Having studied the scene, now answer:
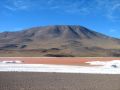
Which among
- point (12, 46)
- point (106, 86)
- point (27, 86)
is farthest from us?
point (12, 46)

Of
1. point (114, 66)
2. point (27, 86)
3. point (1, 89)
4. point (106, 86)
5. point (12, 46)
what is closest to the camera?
point (1, 89)

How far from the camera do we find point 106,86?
54.0 feet

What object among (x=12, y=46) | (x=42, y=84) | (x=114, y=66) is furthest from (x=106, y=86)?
(x=12, y=46)

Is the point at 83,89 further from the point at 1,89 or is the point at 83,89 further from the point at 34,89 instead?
the point at 1,89

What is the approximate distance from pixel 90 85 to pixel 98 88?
3.53 ft

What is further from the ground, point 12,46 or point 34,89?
point 12,46

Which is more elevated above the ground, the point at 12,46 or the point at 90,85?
the point at 12,46

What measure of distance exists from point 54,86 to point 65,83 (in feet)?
4.61

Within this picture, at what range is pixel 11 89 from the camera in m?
14.4

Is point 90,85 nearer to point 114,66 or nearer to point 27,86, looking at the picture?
point 27,86

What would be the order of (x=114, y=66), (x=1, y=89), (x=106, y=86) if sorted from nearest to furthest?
(x=1, y=89) < (x=106, y=86) < (x=114, y=66)

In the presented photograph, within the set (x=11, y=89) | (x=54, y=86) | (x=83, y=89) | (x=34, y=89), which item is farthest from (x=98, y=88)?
(x=11, y=89)

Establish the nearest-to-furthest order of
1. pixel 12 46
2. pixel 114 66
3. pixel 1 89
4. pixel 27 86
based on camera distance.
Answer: pixel 1 89
pixel 27 86
pixel 114 66
pixel 12 46

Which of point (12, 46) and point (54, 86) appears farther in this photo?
point (12, 46)
